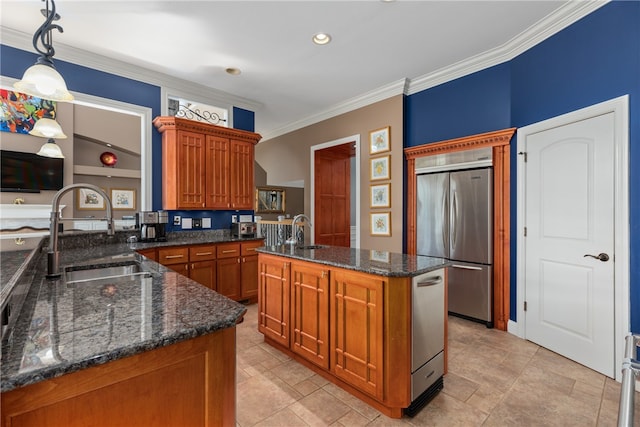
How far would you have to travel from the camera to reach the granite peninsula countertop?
26.5 inches

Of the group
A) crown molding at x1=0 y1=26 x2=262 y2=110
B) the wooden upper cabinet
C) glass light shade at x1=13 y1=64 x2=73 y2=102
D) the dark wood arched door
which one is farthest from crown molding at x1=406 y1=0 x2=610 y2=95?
glass light shade at x1=13 y1=64 x2=73 y2=102

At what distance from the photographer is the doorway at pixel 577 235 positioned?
2199mm

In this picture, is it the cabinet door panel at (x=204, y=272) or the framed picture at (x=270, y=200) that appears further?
the framed picture at (x=270, y=200)

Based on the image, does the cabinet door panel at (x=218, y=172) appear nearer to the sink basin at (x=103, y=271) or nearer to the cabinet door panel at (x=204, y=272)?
the cabinet door panel at (x=204, y=272)

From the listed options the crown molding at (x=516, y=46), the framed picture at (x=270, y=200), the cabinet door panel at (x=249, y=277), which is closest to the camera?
the crown molding at (x=516, y=46)

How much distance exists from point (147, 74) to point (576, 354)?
5407mm

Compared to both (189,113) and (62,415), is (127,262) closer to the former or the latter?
(62,415)

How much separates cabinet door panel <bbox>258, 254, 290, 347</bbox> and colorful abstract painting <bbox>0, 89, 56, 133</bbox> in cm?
479

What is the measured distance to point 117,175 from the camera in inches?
264

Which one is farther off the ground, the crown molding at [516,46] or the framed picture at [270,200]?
the crown molding at [516,46]

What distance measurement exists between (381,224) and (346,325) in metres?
2.41

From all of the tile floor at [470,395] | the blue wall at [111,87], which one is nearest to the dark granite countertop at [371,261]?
the tile floor at [470,395]

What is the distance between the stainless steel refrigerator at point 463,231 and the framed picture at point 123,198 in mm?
6656

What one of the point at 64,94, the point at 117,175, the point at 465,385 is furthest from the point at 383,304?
the point at 117,175
